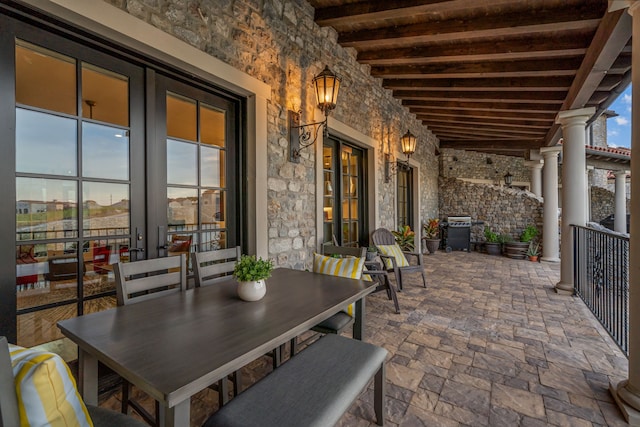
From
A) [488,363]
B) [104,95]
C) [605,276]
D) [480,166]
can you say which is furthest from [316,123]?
[480,166]

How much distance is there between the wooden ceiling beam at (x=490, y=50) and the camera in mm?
3355

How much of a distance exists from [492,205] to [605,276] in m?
5.66

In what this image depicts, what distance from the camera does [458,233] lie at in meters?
7.93

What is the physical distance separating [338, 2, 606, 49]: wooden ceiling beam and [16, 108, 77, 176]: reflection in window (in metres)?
3.24

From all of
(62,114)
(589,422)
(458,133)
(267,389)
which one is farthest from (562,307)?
(458,133)

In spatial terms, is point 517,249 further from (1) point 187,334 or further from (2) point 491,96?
(1) point 187,334

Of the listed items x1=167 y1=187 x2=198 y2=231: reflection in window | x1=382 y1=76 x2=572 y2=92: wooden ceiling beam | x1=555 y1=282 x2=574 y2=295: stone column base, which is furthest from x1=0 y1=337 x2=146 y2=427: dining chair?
x1=382 y1=76 x2=572 y2=92: wooden ceiling beam

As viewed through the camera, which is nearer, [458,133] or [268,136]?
[268,136]

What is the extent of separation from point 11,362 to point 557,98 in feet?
21.1

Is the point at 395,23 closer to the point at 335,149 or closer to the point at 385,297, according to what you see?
the point at 335,149

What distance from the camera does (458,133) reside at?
26.5 ft

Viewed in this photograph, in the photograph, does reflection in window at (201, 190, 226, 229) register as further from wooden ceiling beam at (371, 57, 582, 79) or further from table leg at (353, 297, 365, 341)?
wooden ceiling beam at (371, 57, 582, 79)

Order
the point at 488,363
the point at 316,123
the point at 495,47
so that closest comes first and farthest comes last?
the point at 488,363 < the point at 316,123 < the point at 495,47

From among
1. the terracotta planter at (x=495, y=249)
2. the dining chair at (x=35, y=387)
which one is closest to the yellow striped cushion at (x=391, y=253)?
the dining chair at (x=35, y=387)
